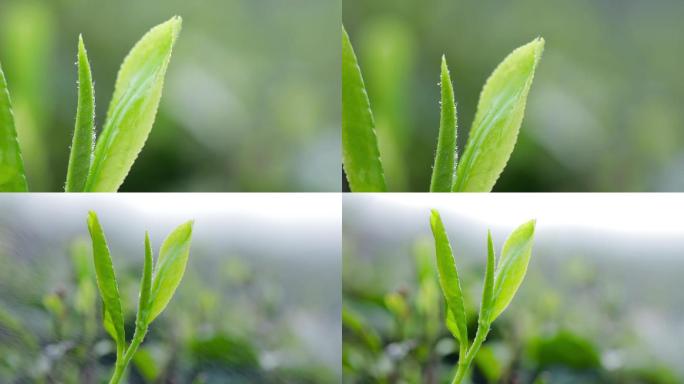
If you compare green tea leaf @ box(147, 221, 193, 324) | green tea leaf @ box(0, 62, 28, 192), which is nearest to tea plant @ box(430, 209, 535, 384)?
green tea leaf @ box(147, 221, 193, 324)

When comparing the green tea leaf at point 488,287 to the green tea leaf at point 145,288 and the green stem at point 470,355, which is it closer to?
the green stem at point 470,355

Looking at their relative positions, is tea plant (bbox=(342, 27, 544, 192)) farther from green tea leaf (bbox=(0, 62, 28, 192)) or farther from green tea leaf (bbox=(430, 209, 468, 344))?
green tea leaf (bbox=(0, 62, 28, 192))

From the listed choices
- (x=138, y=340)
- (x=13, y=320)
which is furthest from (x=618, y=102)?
(x=13, y=320)

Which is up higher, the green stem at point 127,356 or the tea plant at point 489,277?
the tea plant at point 489,277

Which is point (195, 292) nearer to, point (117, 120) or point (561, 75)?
point (117, 120)

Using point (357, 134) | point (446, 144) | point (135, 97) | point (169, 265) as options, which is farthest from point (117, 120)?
point (446, 144)

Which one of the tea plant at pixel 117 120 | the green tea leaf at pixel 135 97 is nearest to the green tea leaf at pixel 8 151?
the tea plant at pixel 117 120

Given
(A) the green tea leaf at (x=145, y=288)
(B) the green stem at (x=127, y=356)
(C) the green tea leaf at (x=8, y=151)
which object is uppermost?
(C) the green tea leaf at (x=8, y=151)
